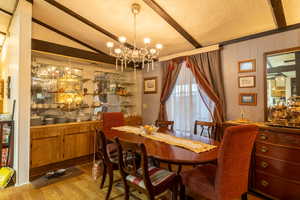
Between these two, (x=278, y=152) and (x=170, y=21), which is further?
(x=170, y=21)

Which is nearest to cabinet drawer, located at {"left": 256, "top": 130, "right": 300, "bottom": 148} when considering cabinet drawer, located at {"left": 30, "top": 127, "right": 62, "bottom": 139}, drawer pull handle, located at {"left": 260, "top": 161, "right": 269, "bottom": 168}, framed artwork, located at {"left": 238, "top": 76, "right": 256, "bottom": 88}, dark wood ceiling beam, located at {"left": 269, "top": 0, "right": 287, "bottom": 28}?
drawer pull handle, located at {"left": 260, "top": 161, "right": 269, "bottom": 168}

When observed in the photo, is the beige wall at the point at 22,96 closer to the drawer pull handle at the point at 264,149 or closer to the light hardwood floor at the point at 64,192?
the light hardwood floor at the point at 64,192

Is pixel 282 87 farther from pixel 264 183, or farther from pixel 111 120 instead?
pixel 111 120

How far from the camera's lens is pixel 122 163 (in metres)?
1.84

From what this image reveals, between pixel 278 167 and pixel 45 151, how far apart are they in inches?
141

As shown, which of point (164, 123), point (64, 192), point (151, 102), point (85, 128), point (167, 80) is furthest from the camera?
point (151, 102)

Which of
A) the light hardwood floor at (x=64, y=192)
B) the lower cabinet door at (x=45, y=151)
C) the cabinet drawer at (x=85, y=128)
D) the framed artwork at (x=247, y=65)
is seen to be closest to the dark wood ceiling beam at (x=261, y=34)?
the framed artwork at (x=247, y=65)

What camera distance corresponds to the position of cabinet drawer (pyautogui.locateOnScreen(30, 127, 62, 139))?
2.78 meters

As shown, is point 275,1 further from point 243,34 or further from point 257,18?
point 243,34

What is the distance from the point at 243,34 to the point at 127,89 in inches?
123

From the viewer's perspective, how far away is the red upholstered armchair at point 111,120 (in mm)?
3170

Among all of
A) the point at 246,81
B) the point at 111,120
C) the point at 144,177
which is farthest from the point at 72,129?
the point at 246,81

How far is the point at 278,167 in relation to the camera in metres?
2.08

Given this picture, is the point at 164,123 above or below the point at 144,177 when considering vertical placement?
above
